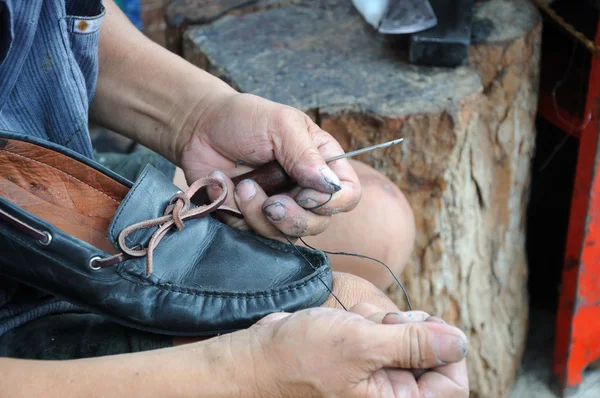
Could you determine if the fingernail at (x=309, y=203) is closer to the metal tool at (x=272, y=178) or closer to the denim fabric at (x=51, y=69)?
the metal tool at (x=272, y=178)

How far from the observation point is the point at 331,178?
923 millimetres

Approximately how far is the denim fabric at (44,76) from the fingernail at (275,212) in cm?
28

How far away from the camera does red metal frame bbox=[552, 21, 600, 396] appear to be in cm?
147

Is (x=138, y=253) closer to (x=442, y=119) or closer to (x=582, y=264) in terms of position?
(x=442, y=119)

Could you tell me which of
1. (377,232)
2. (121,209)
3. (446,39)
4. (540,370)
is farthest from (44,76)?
(540,370)

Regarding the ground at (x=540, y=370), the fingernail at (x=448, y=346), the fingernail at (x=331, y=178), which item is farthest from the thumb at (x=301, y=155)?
the ground at (x=540, y=370)

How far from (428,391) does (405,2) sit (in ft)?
3.38

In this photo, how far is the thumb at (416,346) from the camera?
0.65 m

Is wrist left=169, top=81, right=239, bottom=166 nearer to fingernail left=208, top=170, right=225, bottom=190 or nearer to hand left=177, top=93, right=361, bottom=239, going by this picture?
hand left=177, top=93, right=361, bottom=239

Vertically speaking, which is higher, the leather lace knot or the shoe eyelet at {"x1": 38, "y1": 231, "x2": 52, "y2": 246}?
the shoe eyelet at {"x1": 38, "y1": 231, "x2": 52, "y2": 246}

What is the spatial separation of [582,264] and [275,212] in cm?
96

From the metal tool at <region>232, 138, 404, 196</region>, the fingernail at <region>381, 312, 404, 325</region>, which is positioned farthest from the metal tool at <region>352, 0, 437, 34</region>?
the fingernail at <region>381, 312, 404, 325</region>

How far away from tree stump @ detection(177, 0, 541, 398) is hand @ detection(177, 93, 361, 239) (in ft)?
1.11

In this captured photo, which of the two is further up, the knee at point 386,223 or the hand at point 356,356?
the hand at point 356,356
